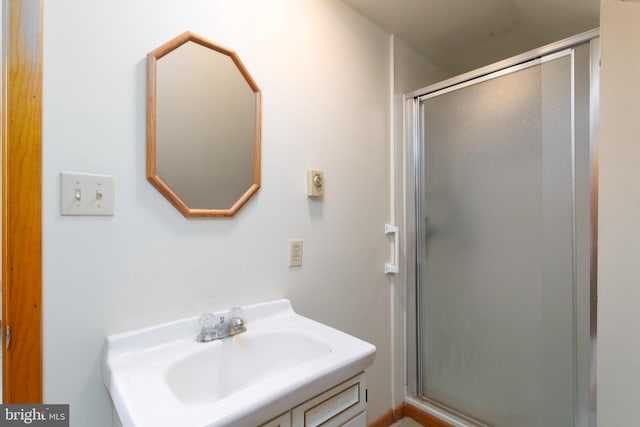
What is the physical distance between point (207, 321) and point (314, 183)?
71 cm

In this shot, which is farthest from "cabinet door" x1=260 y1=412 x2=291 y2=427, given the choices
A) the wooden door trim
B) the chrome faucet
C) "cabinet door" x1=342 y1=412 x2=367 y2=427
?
the wooden door trim

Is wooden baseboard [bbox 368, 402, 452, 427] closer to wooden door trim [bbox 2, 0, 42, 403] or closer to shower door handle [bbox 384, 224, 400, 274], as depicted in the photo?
shower door handle [bbox 384, 224, 400, 274]

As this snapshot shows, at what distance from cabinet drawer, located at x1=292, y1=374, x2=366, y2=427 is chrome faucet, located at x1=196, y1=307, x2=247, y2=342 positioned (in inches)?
14.8

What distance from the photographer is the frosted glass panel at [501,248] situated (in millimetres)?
1245

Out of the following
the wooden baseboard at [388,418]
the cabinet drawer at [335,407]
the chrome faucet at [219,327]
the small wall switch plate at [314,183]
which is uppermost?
the small wall switch plate at [314,183]

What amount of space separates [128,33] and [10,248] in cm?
68

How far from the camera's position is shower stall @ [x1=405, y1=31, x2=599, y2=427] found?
1187 mm

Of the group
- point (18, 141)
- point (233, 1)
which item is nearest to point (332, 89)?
point (233, 1)

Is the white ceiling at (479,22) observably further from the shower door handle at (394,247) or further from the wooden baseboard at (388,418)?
the wooden baseboard at (388,418)

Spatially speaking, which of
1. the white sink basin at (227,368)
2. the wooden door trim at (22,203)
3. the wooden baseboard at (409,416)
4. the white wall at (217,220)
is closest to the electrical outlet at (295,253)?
the white wall at (217,220)

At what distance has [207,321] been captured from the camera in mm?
980

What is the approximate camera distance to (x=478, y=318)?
59.6 inches

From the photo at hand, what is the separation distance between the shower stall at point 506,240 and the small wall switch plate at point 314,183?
71 centimetres

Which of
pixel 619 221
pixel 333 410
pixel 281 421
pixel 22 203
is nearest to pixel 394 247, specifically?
pixel 619 221
